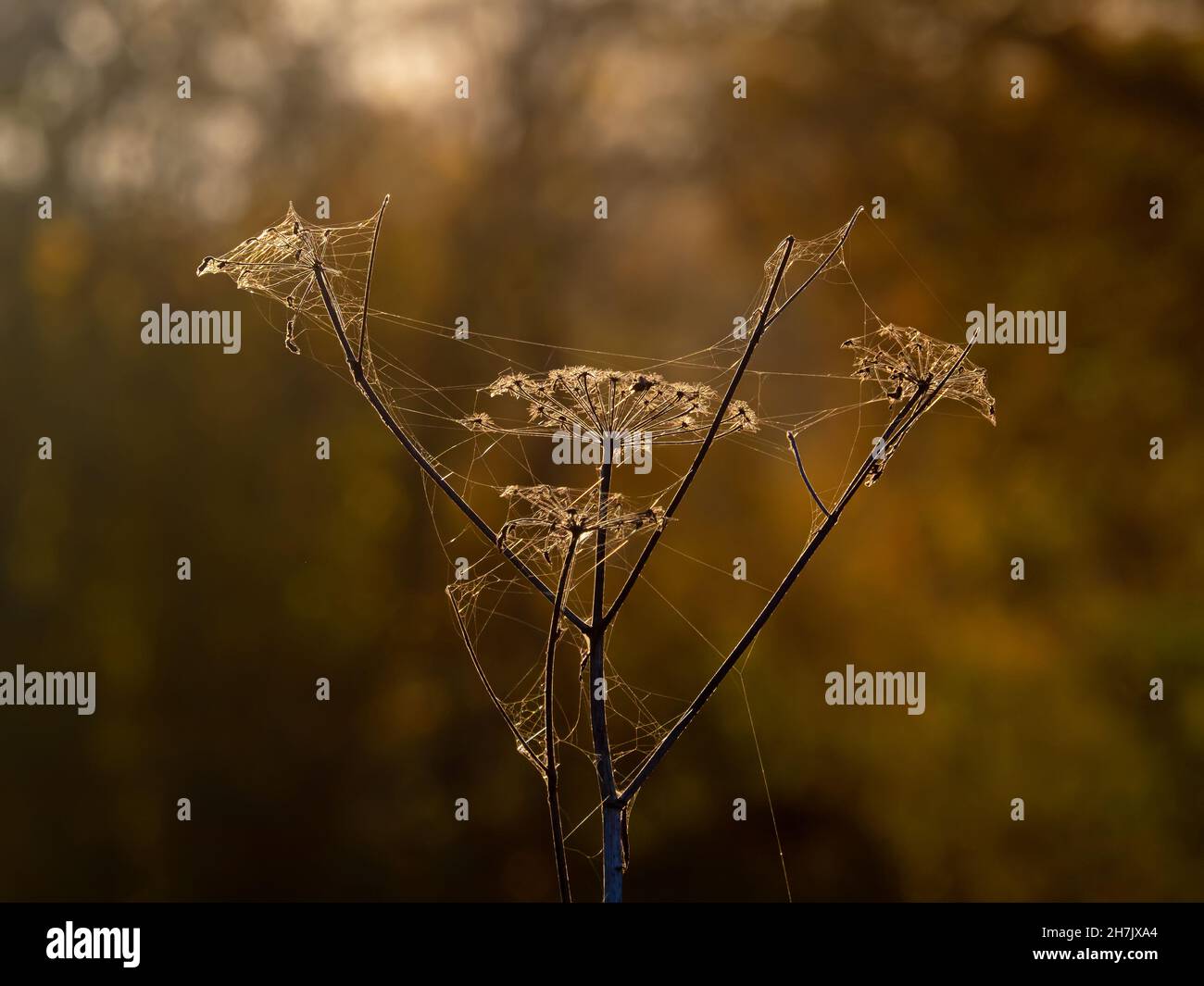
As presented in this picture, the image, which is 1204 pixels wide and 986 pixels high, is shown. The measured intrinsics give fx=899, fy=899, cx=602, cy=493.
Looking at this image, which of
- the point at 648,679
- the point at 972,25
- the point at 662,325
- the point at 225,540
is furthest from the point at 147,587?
the point at 972,25

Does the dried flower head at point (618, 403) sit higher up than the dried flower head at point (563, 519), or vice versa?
the dried flower head at point (618, 403)

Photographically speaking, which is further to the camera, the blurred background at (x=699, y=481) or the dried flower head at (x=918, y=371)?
the blurred background at (x=699, y=481)

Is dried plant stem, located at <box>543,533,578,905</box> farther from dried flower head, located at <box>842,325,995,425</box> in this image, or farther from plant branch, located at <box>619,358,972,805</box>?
dried flower head, located at <box>842,325,995,425</box>

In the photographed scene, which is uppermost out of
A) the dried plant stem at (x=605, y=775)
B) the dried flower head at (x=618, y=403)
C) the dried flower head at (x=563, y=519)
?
the dried flower head at (x=618, y=403)

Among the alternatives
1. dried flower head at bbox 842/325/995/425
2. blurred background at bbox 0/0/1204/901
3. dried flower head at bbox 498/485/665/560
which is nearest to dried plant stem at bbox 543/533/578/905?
dried flower head at bbox 498/485/665/560

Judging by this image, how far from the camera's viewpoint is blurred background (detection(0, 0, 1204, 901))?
173 cm

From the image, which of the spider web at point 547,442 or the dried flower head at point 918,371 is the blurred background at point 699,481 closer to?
the spider web at point 547,442

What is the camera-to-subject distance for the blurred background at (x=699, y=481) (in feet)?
5.69

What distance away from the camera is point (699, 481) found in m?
1.88

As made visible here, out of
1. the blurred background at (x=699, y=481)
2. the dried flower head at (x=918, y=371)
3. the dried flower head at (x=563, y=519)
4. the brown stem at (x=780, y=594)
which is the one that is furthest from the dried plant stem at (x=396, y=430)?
the blurred background at (x=699, y=481)

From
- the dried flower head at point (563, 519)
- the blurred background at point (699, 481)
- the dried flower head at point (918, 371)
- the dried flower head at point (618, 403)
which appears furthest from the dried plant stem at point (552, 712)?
the blurred background at point (699, 481)

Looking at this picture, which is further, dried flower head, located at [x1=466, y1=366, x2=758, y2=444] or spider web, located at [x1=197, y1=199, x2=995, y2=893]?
spider web, located at [x1=197, y1=199, x2=995, y2=893]

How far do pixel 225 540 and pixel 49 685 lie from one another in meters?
0.49

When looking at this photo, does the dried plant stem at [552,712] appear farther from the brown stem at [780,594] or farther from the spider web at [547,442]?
the spider web at [547,442]
